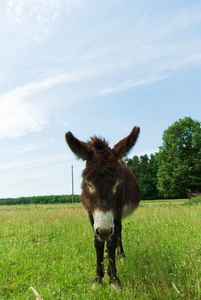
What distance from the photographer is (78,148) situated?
12.4 ft

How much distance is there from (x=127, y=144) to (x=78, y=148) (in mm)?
837

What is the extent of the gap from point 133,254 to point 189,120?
3763cm

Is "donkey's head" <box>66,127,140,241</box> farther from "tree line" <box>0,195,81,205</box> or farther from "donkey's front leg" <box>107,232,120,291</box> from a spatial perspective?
"tree line" <box>0,195,81,205</box>

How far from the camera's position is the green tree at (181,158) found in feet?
113

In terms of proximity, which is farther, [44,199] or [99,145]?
[44,199]

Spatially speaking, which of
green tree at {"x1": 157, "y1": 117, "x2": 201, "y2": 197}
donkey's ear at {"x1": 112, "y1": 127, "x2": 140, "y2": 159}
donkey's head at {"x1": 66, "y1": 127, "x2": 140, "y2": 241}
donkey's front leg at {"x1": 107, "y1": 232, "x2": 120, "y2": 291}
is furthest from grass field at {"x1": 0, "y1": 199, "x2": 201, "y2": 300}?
green tree at {"x1": 157, "y1": 117, "x2": 201, "y2": 197}

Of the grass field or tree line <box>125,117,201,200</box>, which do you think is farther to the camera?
tree line <box>125,117,201,200</box>

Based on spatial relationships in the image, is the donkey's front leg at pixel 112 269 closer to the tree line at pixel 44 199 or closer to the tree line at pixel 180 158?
the tree line at pixel 180 158

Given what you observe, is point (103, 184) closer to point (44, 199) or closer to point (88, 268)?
point (88, 268)

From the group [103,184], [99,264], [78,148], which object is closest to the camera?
[103,184]

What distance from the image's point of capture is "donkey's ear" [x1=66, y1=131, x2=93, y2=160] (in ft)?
12.2

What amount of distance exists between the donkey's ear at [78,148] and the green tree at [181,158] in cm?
3246

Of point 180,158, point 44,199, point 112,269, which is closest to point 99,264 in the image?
point 112,269

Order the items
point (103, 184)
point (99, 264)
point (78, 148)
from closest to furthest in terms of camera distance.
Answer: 1. point (103, 184)
2. point (78, 148)
3. point (99, 264)
